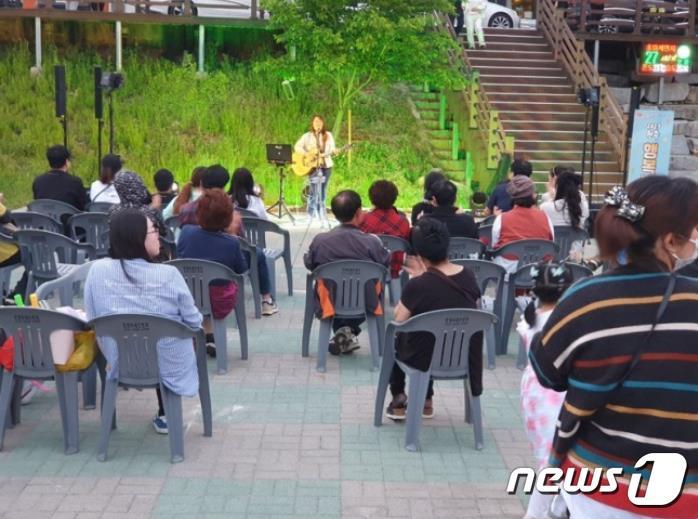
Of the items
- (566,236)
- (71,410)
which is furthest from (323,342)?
(566,236)

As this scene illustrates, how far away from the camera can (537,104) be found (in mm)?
20297

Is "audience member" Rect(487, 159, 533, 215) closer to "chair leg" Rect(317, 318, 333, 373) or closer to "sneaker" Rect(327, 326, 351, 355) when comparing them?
"sneaker" Rect(327, 326, 351, 355)

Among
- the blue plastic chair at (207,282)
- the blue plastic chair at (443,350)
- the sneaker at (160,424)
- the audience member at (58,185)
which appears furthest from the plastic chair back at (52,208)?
the blue plastic chair at (443,350)

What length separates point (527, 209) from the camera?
802 centimetres

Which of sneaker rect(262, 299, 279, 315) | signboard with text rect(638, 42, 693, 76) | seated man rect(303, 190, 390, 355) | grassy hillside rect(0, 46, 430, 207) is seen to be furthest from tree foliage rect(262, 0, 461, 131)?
seated man rect(303, 190, 390, 355)

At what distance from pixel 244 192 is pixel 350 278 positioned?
2757mm

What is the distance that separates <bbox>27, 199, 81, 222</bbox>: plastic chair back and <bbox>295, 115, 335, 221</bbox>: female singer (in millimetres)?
5971

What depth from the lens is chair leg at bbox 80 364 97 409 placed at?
19.5 ft

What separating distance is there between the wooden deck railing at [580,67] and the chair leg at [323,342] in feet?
43.0

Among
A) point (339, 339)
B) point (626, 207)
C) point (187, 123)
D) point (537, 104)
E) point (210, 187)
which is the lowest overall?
point (339, 339)

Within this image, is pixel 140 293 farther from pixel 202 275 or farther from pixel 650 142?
pixel 650 142

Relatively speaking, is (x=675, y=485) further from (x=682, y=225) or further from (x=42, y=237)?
(x=42, y=237)

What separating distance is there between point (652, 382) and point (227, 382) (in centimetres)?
456

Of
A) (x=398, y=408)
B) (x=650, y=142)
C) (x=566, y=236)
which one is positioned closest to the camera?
(x=398, y=408)
